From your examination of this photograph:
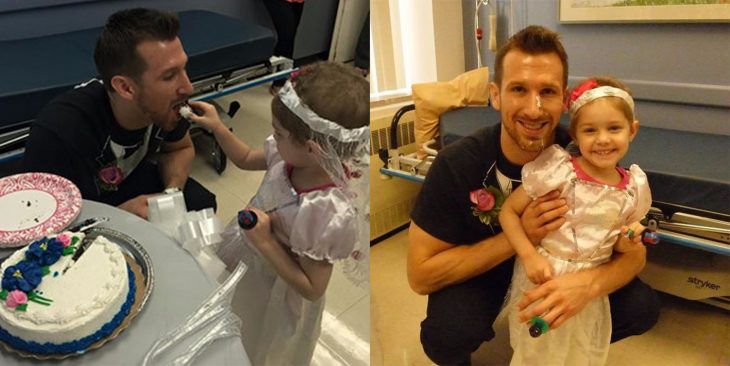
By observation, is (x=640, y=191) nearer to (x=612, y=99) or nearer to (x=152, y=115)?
(x=612, y=99)

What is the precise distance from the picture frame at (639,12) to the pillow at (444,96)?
0.46 feet

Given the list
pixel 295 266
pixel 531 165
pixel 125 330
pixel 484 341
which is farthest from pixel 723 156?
pixel 125 330

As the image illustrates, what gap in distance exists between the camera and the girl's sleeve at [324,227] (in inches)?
25.5

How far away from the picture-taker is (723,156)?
659 millimetres

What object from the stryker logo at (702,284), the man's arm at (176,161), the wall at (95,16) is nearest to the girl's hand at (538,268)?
the stryker logo at (702,284)

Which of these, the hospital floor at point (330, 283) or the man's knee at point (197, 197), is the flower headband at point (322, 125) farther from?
the man's knee at point (197, 197)

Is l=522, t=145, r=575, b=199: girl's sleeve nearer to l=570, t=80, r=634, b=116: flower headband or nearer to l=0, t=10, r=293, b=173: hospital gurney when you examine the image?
l=570, t=80, r=634, b=116: flower headband

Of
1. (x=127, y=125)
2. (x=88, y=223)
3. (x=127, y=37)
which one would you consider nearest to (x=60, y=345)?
(x=88, y=223)

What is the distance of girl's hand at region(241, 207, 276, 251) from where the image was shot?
685mm

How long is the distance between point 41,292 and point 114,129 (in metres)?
0.24

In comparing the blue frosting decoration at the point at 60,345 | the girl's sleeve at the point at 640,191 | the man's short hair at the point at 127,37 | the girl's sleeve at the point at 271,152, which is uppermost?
the man's short hair at the point at 127,37

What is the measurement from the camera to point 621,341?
86cm

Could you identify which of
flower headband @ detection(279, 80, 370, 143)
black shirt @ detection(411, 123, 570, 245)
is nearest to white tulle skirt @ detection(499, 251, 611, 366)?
black shirt @ detection(411, 123, 570, 245)

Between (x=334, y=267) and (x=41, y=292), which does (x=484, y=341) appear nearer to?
→ (x=334, y=267)
